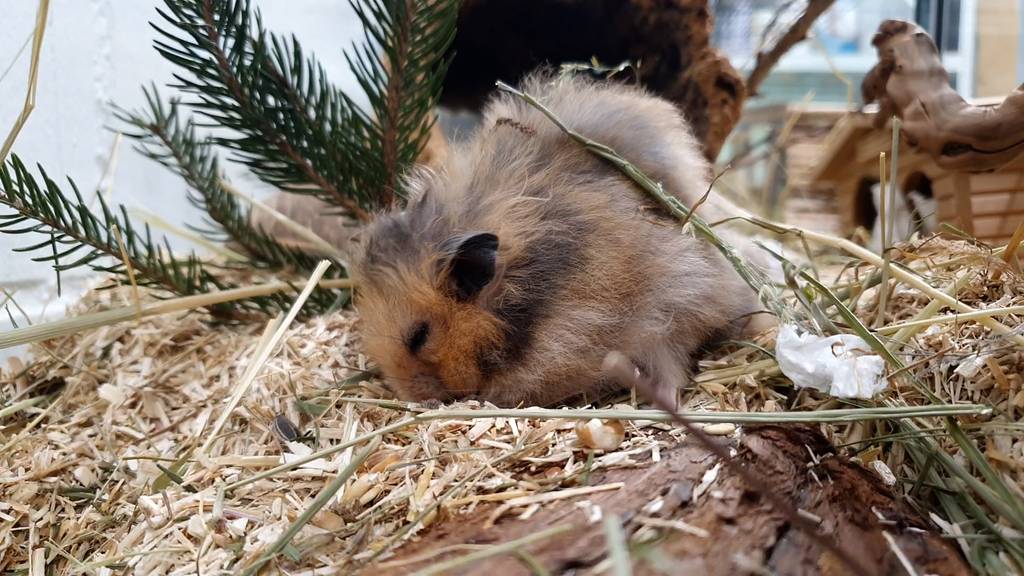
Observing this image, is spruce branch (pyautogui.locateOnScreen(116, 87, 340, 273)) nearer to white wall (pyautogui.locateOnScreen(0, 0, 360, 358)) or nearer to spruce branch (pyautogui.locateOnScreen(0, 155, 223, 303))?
white wall (pyautogui.locateOnScreen(0, 0, 360, 358))

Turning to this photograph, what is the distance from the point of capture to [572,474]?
4.72 feet

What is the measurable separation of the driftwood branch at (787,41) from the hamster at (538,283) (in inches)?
61.3

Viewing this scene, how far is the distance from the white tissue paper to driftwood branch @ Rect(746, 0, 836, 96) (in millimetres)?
2137

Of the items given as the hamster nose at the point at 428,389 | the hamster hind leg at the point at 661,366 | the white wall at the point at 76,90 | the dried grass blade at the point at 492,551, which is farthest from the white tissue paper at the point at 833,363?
the white wall at the point at 76,90

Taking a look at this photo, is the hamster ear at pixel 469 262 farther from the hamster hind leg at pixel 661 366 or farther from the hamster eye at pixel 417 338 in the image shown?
the hamster hind leg at pixel 661 366

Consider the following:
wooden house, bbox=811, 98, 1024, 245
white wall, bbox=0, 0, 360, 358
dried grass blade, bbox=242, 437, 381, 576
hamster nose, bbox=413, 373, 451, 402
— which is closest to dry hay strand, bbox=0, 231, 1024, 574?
dried grass blade, bbox=242, 437, 381, 576

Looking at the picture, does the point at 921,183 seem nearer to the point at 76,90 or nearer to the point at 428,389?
the point at 428,389

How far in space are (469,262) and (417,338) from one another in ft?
0.90

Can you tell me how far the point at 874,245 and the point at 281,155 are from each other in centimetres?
264

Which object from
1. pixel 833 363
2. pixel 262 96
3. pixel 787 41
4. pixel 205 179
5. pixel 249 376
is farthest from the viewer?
pixel 787 41

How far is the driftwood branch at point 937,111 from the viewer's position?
241 cm

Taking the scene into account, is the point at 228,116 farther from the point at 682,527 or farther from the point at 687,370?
the point at 682,527

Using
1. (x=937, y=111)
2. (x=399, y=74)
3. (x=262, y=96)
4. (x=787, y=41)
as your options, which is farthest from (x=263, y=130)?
(x=787, y=41)

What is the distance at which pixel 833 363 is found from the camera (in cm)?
159
